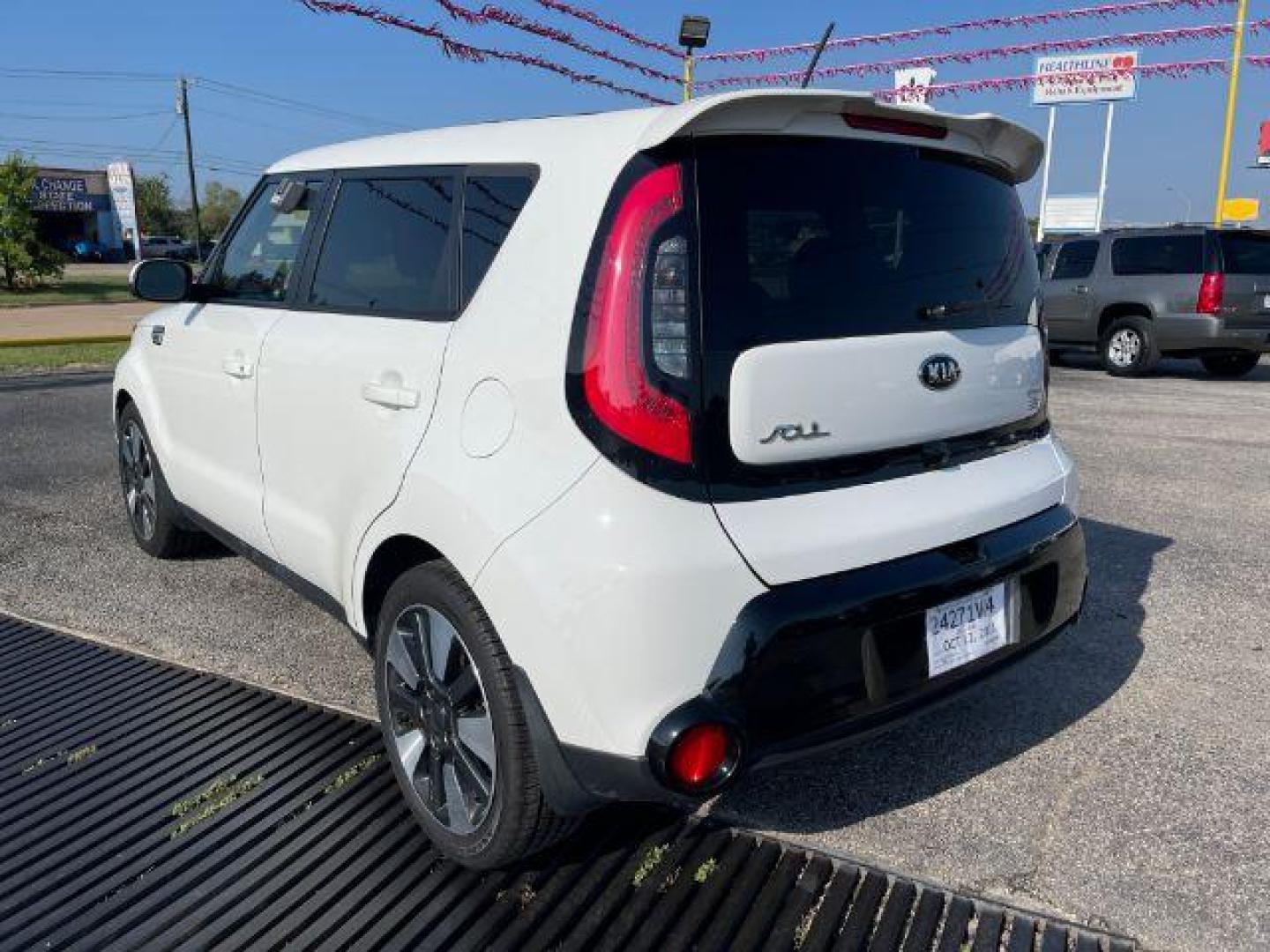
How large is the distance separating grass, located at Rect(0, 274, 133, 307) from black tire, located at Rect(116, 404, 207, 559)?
763 inches

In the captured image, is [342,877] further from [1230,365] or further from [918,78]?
[918,78]

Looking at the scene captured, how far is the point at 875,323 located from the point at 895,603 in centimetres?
60

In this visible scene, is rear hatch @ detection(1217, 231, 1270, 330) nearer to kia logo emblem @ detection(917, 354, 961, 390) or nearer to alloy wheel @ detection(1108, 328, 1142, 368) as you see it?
alloy wheel @ detection(1108, 328, 1142, 368)

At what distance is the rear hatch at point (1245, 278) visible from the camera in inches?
426

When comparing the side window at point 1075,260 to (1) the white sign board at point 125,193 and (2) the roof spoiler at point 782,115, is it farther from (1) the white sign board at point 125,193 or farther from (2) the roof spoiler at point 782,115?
(1) the white sign board at point 125,193

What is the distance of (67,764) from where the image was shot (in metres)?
2.86

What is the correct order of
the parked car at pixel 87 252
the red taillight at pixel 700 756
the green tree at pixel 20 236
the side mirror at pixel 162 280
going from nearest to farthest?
1. the red taillight at pixel 700 756
2. the side mirror at pixel 162 280
3. the green tree at pixel 20 236
4. the parked car at pixel 87 252

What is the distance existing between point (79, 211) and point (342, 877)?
7042 centimetres

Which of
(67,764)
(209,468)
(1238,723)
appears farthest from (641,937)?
(209,468)

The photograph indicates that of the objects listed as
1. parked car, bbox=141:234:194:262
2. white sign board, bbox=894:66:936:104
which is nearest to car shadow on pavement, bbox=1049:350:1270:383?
white sign board, bbox=894:66:936:104

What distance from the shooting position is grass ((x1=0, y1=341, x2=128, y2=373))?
442 inches

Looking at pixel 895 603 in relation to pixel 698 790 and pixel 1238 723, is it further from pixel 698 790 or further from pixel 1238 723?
pixel 1238 723

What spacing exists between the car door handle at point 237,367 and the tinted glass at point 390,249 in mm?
369

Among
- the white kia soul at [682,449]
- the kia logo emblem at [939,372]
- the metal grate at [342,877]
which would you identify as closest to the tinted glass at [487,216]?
the white kia soul at [682,449]
